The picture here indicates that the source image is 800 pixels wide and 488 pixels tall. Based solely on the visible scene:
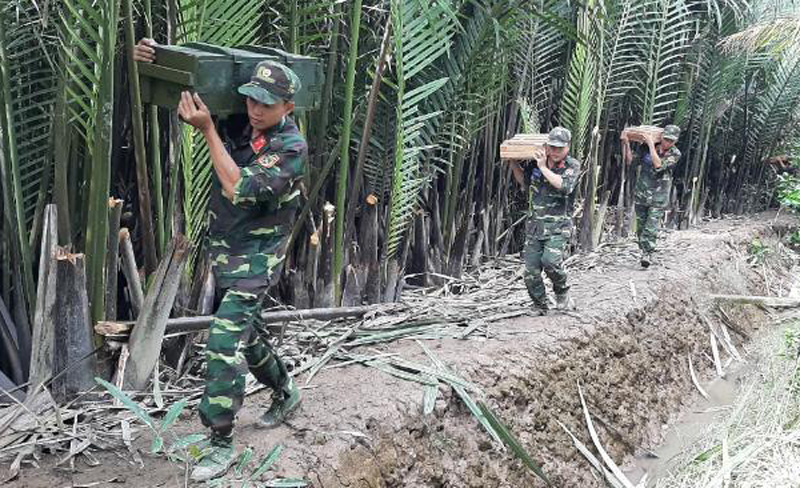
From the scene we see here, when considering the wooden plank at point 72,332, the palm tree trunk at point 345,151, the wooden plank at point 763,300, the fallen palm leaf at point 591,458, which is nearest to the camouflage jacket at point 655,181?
the wooden plank at point 763,300

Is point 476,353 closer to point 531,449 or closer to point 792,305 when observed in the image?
point 531,449

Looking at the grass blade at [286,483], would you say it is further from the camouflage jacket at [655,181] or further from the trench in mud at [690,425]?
the camouflage jacket at [655,181]

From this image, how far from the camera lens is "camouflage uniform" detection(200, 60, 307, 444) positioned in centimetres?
288

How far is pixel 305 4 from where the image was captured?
177 inches

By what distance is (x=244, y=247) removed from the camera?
2998mm

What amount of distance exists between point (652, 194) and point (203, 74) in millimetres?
5697

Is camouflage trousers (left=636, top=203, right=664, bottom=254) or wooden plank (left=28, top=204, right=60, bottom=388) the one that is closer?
wooden plank (left=28, top=204, right=60, bottom=388)

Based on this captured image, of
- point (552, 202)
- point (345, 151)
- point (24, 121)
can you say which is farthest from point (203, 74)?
point (552, 202)

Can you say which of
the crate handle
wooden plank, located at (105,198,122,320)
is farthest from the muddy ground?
the crate handle

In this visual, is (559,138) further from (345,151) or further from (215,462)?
(215,462)

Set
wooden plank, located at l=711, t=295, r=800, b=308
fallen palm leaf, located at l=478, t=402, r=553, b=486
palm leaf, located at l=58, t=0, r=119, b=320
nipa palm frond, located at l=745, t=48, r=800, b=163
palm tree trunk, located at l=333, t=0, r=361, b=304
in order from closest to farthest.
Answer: palm leaf, located at l=58, t=0, r=119, b=320, fallen palm leaf, located at l=478, t=402, r=553, b=486, palm tree trunk, located at l=333, t=0, r=361, b=304, wooden plank, located at l=711, t=295, r=800, b=308, nipa palm frond, located at l=745, t=48, r=800, b=163

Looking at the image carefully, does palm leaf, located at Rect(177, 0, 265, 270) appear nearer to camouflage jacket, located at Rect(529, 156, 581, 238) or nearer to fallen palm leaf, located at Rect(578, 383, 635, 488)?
camouflage jacket, located at Rect(529, 156, 581, 238)

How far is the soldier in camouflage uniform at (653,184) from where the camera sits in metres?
7.56

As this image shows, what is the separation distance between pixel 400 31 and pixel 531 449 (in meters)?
2.51
